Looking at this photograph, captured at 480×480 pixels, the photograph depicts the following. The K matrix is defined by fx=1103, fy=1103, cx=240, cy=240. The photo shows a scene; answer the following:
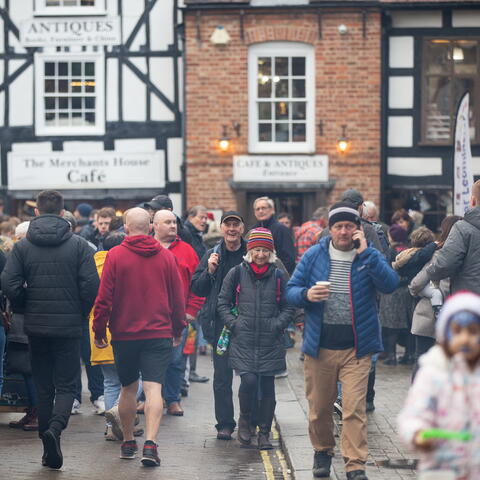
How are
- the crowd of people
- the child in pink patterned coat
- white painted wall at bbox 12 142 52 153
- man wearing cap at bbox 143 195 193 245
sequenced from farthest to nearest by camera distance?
white painted wall at bbox 12 142 52 153, man wearing cap at bbox 143 195 193 245, the crowd of people, the child in pink patterned coat

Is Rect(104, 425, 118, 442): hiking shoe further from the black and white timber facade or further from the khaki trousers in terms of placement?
the black and white timber facade

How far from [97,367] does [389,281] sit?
414 centimetres

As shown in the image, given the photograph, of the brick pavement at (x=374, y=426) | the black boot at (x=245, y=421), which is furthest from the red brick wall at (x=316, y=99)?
the black boot at (x=245, y=421)

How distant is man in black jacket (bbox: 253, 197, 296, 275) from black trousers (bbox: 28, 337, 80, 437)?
365 centimetres

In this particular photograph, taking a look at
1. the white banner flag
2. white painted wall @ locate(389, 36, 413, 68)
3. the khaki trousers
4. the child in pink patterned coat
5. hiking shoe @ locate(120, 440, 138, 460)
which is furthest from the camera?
white painted wall @ locate(389, 36, 413, 68)

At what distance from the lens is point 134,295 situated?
830 centimetres

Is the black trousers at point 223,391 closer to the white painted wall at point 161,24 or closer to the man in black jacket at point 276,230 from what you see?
the man in black jacket at point 276,230

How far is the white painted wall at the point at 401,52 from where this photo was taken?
68.3 feet

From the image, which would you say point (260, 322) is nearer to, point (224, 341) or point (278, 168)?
point (224, 341)

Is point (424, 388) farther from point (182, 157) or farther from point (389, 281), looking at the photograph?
point (182, 157)

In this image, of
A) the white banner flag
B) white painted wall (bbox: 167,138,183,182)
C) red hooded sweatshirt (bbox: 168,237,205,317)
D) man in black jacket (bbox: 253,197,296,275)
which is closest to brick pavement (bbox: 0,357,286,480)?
red hooded sweatshirt (bbox: 168,237,205,317)

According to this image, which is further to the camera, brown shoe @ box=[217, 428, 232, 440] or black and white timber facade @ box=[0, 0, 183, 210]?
black and white timber facade @ box=[0, 0, 183, 210]

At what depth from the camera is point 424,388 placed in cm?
457

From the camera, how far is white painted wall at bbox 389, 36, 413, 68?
2081 cm
